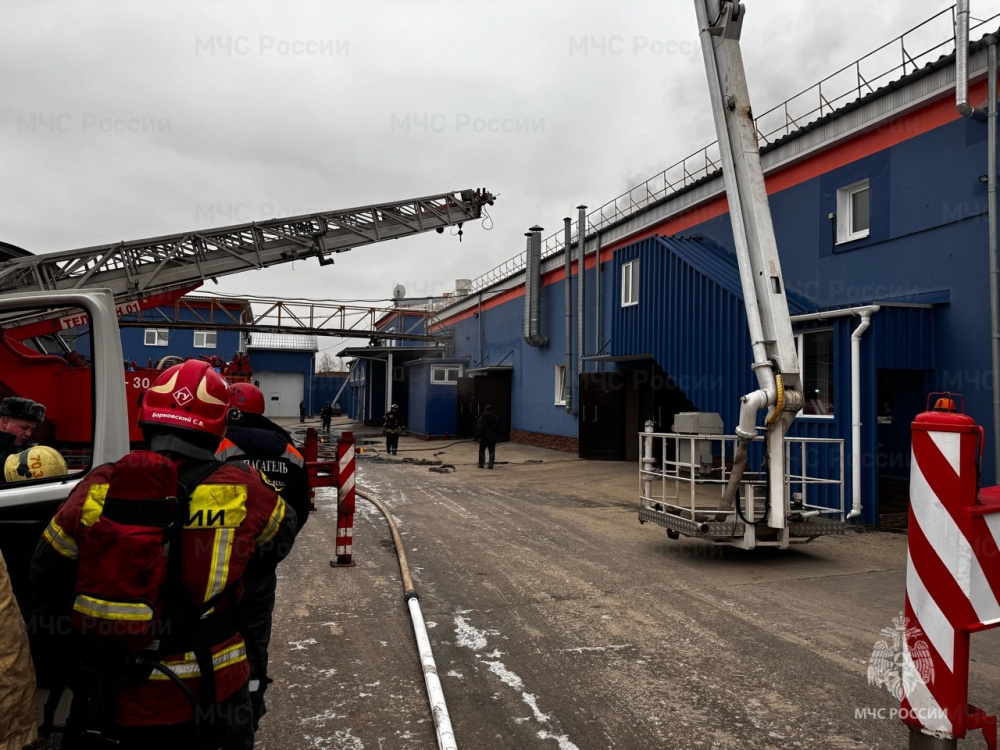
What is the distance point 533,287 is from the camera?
22984 mm

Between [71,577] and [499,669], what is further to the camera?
[499,669]

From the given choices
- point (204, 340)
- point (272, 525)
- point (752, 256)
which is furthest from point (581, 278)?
point (204, 340)

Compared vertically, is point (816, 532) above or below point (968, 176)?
below

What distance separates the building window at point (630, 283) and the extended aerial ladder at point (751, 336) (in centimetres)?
741

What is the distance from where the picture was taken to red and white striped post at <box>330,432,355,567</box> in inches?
286

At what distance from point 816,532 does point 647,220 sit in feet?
37.8

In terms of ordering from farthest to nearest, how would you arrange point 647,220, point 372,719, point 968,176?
point 647,220, point 968,176, point 372,719

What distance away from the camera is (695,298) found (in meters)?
12.9

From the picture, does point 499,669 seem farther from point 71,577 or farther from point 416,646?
point 71,577

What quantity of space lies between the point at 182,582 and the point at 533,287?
Result: 2129 centimetres

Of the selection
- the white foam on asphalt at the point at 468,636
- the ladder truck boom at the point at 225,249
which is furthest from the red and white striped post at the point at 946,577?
the ladder truck boom at the point at 225,249

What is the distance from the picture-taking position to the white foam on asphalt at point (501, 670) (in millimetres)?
3625

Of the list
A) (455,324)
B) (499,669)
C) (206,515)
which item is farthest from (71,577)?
(455,324)

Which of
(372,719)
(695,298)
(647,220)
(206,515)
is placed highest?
(647,220)
